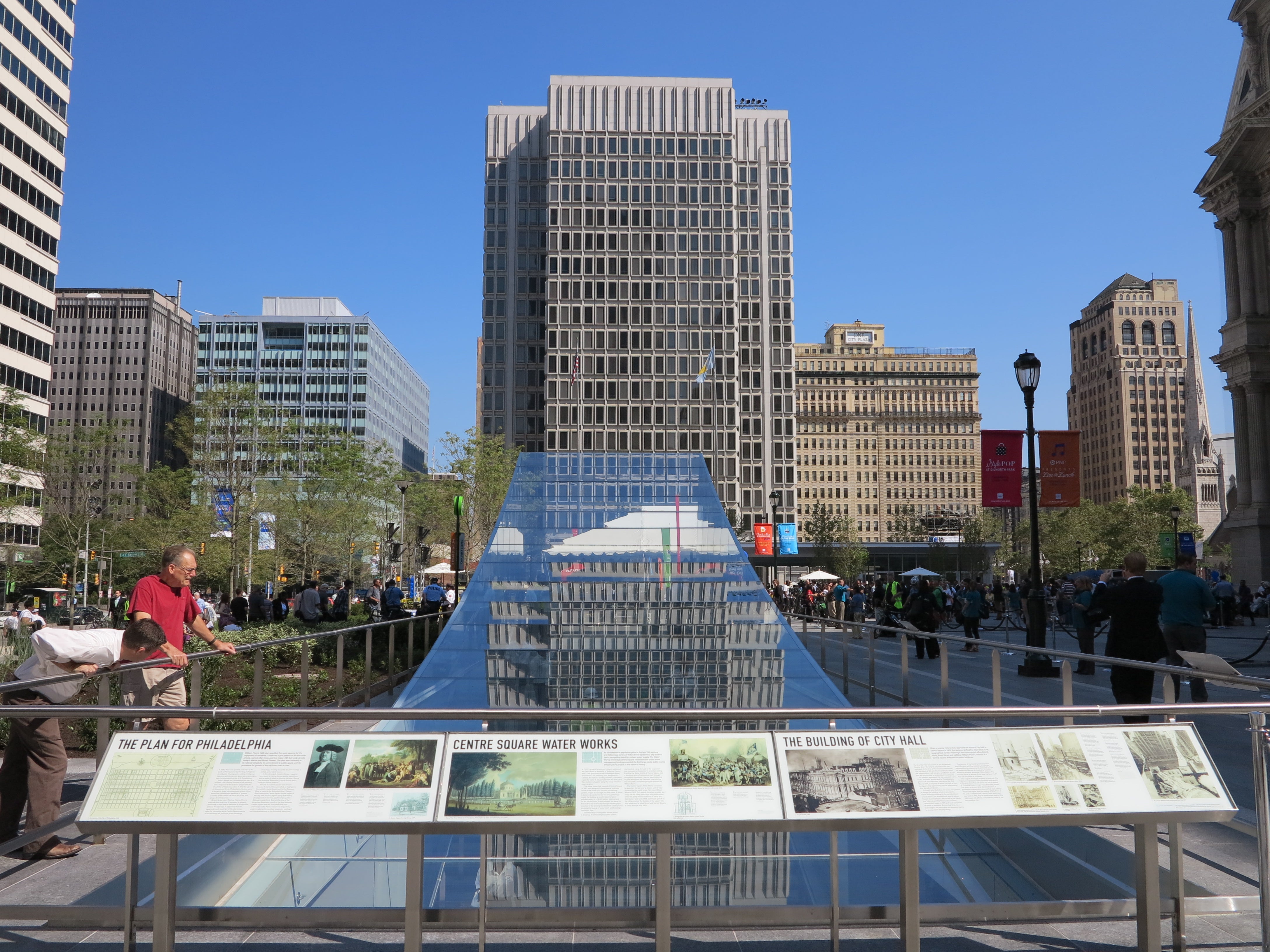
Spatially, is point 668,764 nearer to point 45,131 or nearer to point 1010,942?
point 1010,942

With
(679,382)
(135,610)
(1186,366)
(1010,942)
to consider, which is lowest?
(1010,942)

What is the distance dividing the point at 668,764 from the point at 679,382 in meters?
91.4

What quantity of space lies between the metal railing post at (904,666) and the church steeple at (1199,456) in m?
138

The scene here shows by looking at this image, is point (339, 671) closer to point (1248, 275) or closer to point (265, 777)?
point (265, 777)

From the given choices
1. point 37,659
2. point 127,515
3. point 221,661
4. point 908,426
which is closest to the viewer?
point 37,659

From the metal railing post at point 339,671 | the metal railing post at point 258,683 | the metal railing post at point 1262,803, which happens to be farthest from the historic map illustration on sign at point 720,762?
the metal railing post at point 339,671

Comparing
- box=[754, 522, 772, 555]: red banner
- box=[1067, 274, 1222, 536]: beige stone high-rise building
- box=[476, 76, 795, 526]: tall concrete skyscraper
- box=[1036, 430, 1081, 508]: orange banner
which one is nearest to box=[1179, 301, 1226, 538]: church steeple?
box=[1067, 274, 1222, 536]: beige stone high-rise building

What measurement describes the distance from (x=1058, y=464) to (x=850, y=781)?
1707 cm

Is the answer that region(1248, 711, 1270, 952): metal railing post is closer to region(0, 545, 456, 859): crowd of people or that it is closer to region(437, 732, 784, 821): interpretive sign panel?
region(437, 732, 784, 821): interpretive sign panel

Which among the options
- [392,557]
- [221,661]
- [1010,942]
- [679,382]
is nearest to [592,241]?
[679,382]

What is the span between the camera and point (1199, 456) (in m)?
134

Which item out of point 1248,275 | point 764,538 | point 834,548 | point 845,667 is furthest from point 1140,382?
point 845,667

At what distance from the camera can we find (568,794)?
3703 millimetres

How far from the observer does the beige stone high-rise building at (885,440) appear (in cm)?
16950
